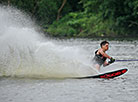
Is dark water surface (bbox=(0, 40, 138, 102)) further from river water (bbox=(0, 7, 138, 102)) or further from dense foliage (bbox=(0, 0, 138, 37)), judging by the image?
dense foliage (bbox=(0, 0, 138, 37))

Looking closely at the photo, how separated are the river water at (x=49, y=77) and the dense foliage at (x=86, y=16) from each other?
89.0ft

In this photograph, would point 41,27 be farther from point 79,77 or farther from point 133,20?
point 79,77

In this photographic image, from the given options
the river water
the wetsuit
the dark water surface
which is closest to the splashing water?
A: the river water

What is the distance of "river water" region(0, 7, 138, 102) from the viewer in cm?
1062

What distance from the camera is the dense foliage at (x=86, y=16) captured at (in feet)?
148

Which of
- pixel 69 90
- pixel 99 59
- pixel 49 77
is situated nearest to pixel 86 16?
pixel 99 59

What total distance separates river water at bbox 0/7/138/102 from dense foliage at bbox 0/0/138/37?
27.1m

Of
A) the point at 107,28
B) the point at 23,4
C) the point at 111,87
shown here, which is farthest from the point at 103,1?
the point at 111,87

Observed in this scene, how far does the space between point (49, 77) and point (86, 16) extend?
1640 inches

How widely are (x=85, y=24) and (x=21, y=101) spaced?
4227 cm

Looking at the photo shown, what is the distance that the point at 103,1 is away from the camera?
47.2m

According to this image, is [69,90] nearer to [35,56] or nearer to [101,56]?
[101,56]

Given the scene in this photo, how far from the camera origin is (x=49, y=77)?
553 inches

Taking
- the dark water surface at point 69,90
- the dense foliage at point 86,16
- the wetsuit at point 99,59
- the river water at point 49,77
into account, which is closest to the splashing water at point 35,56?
the river water at point 49,77
